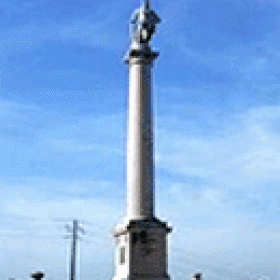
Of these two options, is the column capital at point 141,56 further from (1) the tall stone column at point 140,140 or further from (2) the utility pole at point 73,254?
(2) the utility pole at point 73,254

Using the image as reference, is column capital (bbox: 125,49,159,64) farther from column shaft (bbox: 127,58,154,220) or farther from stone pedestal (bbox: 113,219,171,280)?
stone pedestal (bbox: 113,219,171,280)

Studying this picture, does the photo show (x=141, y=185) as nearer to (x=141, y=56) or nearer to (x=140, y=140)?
(x=140, y=140)

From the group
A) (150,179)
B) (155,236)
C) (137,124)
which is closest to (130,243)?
(155,236)

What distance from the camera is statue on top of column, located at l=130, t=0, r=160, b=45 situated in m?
46.3

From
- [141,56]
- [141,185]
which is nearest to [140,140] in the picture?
[141,185]

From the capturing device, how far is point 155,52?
45.0m

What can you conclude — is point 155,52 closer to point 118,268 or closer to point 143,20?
point 143,20

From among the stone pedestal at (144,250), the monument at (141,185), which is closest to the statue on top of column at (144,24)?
the monument at (141,185)

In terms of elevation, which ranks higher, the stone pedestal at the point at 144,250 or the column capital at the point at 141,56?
the column capital at the point at 141,56

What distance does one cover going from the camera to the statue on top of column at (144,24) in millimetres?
46344

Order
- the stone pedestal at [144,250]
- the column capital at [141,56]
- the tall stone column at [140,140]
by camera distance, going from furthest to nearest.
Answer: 1. the column capital at [141,56]
2. the tall stone column at [140,140]
3. the stone pedestal at [144,250]

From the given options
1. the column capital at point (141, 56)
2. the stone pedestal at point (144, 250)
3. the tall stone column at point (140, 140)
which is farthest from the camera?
the column capital at point (141, 56)

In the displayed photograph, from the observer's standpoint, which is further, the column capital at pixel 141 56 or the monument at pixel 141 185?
the column capital at pixel 141 56

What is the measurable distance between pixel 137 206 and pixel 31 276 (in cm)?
1368
